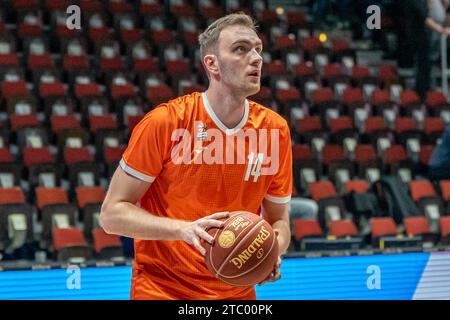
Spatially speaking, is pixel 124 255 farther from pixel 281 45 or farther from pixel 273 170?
pixel 281 45

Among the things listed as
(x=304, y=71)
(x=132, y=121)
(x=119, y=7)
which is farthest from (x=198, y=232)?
(x=119, y=7)

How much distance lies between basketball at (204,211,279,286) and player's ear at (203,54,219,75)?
0.52 metres

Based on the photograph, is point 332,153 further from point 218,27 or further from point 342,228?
point 218,27

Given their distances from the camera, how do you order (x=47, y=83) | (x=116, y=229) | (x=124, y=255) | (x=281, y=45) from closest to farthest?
(x=116, y=229)
(x=124, y=255)
(x=47, y=83)
(x=281, y=45)

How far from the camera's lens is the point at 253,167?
11.0ft

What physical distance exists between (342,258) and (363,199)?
3.59m

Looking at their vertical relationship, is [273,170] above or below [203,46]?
below

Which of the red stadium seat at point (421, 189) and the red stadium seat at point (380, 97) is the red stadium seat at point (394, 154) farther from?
the red stadium seat at point (380, 97)

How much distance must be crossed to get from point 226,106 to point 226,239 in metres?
0.53

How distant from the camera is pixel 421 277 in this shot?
6141mm

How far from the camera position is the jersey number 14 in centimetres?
335

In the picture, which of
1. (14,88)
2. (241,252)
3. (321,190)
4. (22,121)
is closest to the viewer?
(241,252)

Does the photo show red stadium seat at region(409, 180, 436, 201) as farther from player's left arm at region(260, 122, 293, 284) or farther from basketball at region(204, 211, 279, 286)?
basketball at region(204, 211, 279, 286)
